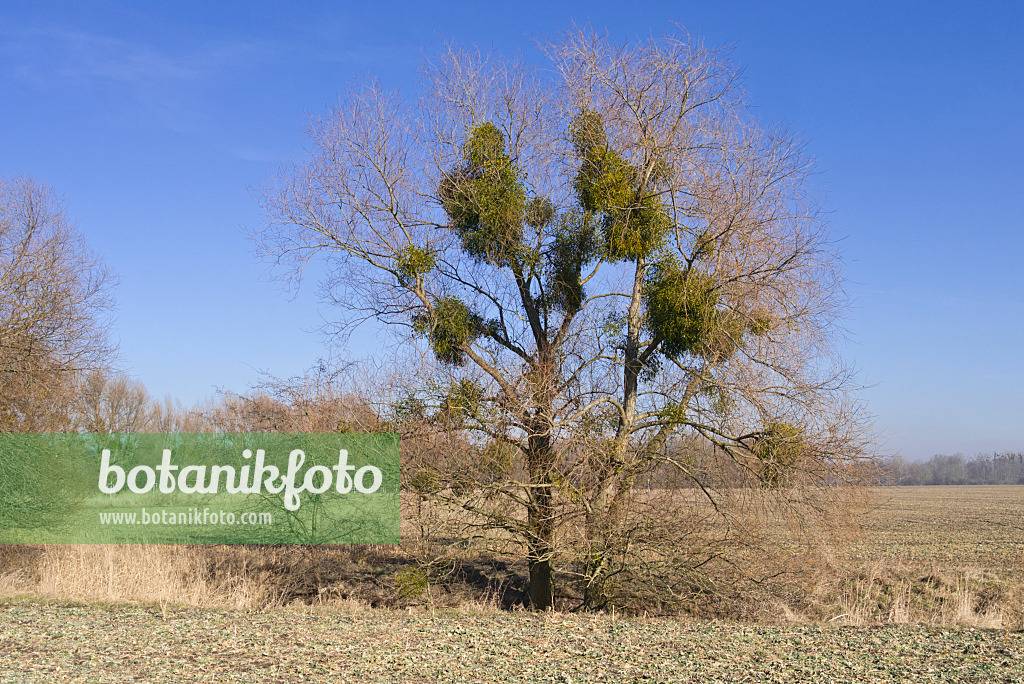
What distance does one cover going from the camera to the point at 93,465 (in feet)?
55.8

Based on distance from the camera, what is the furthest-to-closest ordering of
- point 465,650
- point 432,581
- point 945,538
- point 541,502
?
1. point 945,538
2. point 432,581
3. point 541,502
4. point 465,650

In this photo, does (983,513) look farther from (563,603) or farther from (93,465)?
(93,465)

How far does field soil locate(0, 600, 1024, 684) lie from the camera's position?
204 inches

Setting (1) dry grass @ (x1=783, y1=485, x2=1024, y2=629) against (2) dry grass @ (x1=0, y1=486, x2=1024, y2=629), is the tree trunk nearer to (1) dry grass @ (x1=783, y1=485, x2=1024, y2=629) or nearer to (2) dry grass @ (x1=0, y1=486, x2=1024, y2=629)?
(2) dry grass @ (x1=0, y1=486, x2=1024, y2=629)

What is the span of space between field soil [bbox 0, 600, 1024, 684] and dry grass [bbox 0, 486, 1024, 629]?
4.94ft

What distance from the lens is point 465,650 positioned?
590 cm

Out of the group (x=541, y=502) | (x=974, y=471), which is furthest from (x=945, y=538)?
(x=974, y=471)

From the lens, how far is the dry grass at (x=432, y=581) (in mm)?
9891

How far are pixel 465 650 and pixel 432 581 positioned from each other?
672cm

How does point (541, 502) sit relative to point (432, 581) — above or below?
above

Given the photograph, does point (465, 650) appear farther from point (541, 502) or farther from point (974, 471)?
point (974, 471)

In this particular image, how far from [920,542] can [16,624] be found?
21.1m

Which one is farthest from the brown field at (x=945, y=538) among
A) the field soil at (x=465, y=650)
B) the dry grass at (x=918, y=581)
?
the field soil at (x=465, y=650)

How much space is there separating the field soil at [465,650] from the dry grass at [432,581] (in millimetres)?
1507
